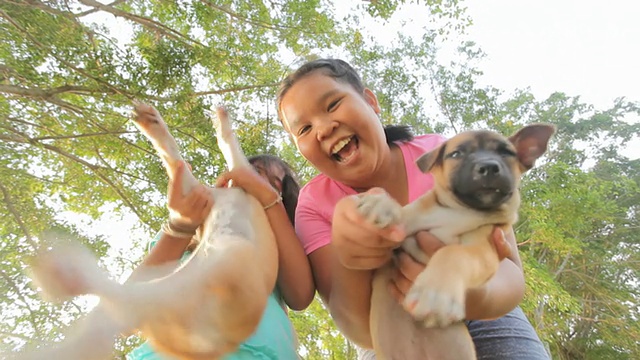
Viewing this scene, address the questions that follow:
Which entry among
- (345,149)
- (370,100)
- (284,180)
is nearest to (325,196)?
(345,149)

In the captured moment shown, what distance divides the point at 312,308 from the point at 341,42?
5.34 meters

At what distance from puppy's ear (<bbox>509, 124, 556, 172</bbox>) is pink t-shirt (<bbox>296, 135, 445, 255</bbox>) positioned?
0.42 metres

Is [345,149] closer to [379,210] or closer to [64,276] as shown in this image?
[379,210]

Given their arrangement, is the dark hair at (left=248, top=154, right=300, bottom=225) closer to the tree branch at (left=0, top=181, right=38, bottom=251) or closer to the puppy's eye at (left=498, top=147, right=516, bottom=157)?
the puppy's eye at (left=498, top=147, right=516, bottom=157)

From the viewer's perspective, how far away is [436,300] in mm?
1333

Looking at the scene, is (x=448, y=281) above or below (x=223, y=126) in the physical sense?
below

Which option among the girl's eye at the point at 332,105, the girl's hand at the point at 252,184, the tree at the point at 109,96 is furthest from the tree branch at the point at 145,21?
the girl's hand at the point at 252,184

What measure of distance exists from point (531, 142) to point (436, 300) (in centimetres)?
98

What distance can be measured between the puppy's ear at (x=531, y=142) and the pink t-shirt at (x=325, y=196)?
418 mm

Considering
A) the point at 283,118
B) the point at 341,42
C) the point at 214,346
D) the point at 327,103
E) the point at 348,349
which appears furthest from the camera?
the point at 348,349

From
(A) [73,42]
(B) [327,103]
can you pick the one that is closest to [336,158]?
(B) [327,103]

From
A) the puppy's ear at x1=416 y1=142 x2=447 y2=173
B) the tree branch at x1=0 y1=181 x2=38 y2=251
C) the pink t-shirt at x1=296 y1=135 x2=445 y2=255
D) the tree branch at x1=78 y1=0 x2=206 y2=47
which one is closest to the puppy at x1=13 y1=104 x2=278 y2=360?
the pink t-shirt at x1=296 y1=135 x2=445 y2=255

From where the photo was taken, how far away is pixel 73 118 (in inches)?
218

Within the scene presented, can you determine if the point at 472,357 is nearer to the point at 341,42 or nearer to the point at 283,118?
the point at 283,118
